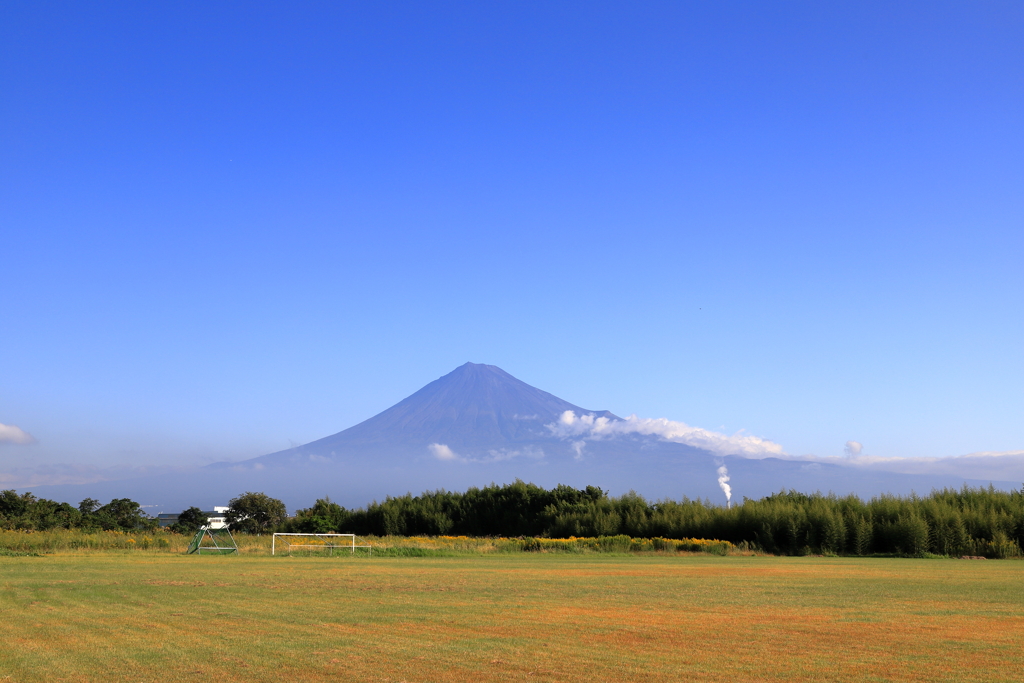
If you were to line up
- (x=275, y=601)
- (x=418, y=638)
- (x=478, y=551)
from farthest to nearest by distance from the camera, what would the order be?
(x=478, y=551), (x=275, y=601), (x=418, y=638)

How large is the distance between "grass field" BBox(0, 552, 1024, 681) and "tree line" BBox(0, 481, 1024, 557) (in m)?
14.6

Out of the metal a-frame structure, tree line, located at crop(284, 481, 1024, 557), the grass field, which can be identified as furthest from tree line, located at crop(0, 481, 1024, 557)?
the grass field

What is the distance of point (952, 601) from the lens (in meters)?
12.0

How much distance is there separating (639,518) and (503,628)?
29.7 meters

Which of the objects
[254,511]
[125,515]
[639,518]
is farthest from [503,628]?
[254,511]

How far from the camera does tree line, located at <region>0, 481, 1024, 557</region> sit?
2925 centimetres

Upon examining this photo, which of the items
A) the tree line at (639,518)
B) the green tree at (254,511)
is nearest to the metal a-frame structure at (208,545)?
the tree line at (639,518)

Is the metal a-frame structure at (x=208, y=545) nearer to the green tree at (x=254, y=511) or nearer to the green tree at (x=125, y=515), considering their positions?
the green tree at (x=125, y=515)

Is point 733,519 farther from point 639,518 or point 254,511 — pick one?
point 254,511

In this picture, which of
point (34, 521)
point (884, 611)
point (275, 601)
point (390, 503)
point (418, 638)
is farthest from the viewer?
point (390, 503)

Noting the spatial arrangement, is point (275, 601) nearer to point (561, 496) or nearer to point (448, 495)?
point (561, 496)

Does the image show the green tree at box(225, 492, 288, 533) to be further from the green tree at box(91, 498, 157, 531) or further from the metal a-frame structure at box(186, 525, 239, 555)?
the metal a-frame structure at box(186, 525, 239, 555)

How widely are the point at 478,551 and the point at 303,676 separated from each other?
23.2m

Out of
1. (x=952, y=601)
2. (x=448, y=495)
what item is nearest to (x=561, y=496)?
(x=448, y=495)
